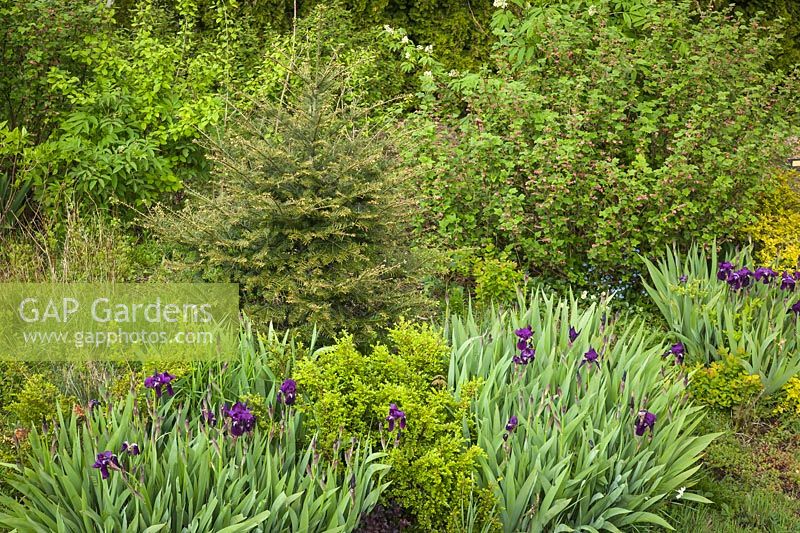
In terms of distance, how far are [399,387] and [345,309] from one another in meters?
1.12

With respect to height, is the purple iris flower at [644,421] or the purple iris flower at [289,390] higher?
the purple iris flower at [289,390]

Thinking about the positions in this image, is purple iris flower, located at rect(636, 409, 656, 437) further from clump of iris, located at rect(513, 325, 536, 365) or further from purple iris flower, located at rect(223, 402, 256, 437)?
purple iris flower, located at rect(223, 402, 256, 437)

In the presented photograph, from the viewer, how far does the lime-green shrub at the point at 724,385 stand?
436 cm

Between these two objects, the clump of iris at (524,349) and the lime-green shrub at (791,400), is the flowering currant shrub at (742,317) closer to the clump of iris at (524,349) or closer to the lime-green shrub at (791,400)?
the lime-green shrub at (791,400)

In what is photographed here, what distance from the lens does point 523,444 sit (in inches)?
129

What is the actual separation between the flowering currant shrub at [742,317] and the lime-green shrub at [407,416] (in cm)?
182

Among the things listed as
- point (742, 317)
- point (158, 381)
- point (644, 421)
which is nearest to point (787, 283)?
point (742, 317)

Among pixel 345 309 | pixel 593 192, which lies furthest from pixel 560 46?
pixel 345 309

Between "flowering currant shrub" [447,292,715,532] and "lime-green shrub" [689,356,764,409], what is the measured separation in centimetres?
54

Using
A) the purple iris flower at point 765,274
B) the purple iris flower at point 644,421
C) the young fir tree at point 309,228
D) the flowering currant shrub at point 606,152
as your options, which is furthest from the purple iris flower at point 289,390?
the purple iris flower at point 765,274

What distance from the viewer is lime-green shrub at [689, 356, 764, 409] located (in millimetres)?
4355

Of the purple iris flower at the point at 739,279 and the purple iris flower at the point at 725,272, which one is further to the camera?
the purple iris flower at the point at 725,272

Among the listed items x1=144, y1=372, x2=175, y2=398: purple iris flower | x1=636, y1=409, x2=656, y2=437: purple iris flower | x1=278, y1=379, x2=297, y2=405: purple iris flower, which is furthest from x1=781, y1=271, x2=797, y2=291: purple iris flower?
x1=144, y1=372, x2=175, y2=398: purple iris flower

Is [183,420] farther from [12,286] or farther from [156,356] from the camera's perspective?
[12,286]
